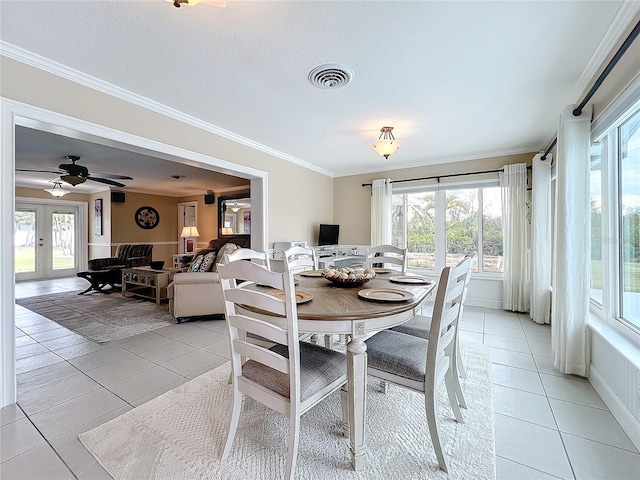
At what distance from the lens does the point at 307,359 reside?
5.14 ft

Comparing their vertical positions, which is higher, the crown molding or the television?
the crown molding

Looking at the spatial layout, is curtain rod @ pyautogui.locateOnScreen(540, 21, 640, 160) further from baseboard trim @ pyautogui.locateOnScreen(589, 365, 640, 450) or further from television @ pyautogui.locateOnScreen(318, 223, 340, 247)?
television @ pyautogui.locateOnScreen(318, 223, 340, 247)

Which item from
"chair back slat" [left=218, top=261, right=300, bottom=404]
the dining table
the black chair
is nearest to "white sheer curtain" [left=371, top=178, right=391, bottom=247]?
the dining table

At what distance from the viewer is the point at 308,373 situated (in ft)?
4.74

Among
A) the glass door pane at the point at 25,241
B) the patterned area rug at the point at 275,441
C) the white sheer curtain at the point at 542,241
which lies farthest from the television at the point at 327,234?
the glass door pane at the point at 25,241

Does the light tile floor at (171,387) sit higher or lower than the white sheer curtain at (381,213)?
lower

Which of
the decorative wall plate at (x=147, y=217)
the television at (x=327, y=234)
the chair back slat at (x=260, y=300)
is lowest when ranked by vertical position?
the chair back slat at (x=260, y=300)

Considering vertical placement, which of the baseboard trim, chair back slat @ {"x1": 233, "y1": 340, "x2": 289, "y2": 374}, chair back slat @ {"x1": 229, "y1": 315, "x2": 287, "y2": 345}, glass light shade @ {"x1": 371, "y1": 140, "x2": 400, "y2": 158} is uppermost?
glass light shade @ {"x1": 371, "y1": 140, "x2": 400, "y2": 158}

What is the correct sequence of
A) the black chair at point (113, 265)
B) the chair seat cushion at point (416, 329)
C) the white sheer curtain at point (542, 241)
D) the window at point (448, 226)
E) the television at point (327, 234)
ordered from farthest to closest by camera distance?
the black chair at point (113, 265) < the television at point (327, 234) < the window at point (448, 226) < the white sheer curtain at point (542, 241) < the chair seat cushion at point (416, 329)

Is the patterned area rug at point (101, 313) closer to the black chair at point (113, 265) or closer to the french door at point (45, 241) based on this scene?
the black chair at point (113, 265)

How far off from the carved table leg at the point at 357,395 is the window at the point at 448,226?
390cm

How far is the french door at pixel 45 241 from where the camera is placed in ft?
24.0

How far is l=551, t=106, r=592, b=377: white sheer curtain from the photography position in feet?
7.50

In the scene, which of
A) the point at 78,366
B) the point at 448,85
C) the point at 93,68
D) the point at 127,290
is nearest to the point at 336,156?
the point at 448,85
